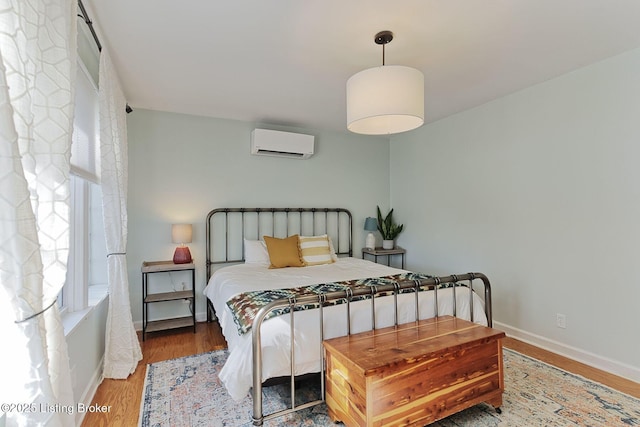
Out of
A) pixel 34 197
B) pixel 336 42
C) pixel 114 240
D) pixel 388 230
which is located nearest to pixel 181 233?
pixel 114 240

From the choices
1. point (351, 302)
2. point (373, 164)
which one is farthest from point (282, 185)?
point (351, 302)

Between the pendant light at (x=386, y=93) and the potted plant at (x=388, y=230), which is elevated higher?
the pendant light at (x=386, y=93)

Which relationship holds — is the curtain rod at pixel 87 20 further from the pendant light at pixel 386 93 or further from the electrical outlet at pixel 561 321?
the electrical outlet at pixel 561 321

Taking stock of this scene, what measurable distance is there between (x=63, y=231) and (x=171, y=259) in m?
Answer: 2.60

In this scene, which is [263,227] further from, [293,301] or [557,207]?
[557,207]

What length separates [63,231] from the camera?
1299 millimetres

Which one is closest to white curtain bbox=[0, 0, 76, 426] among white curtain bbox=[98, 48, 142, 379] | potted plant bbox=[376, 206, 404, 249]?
white curtain bbox=[98, 48, 142, 379]

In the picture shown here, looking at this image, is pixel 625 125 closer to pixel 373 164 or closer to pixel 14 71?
pixel 373 164

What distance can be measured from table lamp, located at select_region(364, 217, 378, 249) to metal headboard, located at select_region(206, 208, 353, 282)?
24 cm

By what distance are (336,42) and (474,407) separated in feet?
8.93

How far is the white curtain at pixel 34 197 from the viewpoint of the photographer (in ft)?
3.12

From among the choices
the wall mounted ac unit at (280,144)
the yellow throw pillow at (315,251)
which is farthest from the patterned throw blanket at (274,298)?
the wall mounted ac unit at (280,144)

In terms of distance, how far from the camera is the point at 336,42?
7.51ft

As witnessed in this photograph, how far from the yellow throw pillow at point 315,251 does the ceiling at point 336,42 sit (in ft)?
5.57
